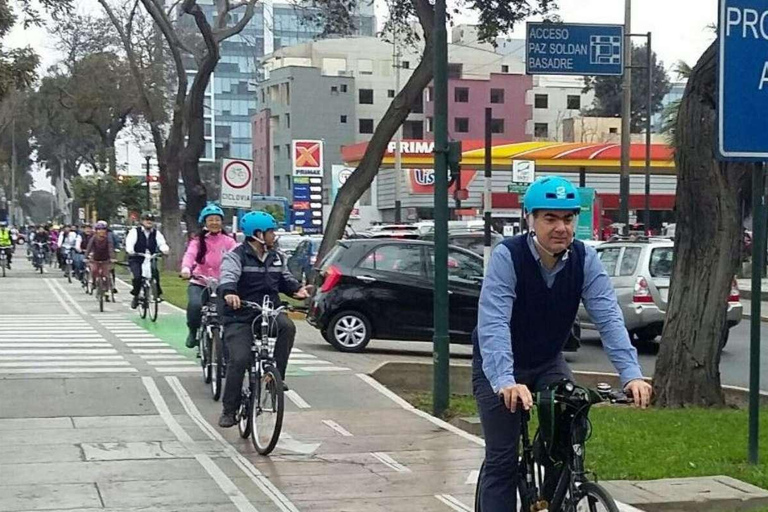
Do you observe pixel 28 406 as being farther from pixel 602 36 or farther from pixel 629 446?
pixel 602 36

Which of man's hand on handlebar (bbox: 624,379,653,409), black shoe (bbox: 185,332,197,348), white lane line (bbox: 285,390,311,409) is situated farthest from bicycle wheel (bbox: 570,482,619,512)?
black shoe (bbox: 185,332,197,348)

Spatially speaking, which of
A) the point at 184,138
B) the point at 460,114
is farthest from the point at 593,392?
the point at 460,114

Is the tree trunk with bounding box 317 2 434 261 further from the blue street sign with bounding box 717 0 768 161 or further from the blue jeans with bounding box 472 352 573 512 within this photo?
the blue jeans with bounding box 472 352 573 512

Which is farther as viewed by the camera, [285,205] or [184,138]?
[285,205]

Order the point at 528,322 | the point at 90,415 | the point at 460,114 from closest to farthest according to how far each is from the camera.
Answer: the point at 528,322 < the point at 90,415 < the point at 460,114

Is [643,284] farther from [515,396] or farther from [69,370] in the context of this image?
[515,396]

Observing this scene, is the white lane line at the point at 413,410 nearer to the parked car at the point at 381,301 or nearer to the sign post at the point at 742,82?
the parked car at the point at 381,301

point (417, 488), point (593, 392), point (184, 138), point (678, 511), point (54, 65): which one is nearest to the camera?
point (593, 392)

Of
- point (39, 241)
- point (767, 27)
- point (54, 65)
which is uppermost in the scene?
point (54, 65)

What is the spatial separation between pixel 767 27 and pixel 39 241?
4125 centimetres

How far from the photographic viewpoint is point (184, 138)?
3781 centimetres

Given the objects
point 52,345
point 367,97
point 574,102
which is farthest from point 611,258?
point 574,102

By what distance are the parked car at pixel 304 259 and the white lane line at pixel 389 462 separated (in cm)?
1682

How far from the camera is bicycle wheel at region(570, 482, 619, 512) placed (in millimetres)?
4727
